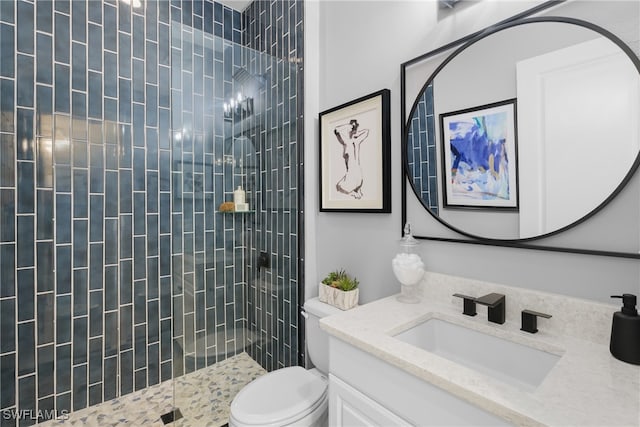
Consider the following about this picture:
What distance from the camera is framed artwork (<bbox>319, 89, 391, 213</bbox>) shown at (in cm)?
145

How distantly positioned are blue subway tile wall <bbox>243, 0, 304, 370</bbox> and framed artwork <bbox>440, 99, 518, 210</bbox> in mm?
878

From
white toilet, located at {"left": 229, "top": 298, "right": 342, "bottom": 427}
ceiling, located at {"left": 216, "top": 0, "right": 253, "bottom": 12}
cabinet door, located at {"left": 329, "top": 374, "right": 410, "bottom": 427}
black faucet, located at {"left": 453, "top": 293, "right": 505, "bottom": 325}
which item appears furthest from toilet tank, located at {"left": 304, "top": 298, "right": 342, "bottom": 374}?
ceiling, located at {"left": 216, "top": 0, "right": 253, "bottom": 12}

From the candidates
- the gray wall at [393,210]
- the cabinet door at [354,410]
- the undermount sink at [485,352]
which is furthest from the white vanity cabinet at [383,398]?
the gray wall at [393,210]

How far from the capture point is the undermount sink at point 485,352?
912mm

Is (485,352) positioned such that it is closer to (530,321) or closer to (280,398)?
(530,321)

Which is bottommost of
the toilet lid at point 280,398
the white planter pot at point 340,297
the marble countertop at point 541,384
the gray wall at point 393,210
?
the toilet lid at point 280,398

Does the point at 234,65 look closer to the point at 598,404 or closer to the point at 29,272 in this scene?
the point at 29,272

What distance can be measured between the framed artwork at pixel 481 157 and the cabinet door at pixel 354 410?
0.74m

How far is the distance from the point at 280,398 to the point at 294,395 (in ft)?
0.20

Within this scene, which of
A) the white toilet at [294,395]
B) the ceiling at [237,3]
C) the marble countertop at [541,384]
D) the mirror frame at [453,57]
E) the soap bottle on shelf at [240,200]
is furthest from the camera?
the ceiling at [237,3]

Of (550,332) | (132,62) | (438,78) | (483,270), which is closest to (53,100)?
(132,62)

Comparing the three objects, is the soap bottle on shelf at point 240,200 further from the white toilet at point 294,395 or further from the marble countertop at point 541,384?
the marble countertop at point 541,384

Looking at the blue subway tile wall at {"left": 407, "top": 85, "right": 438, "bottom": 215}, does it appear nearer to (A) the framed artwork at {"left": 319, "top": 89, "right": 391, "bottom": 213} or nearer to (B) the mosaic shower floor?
(A) the framed artwork at {"left": 319, "top": 89, "right": 391, "bottom": 213}

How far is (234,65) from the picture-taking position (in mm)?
1696
